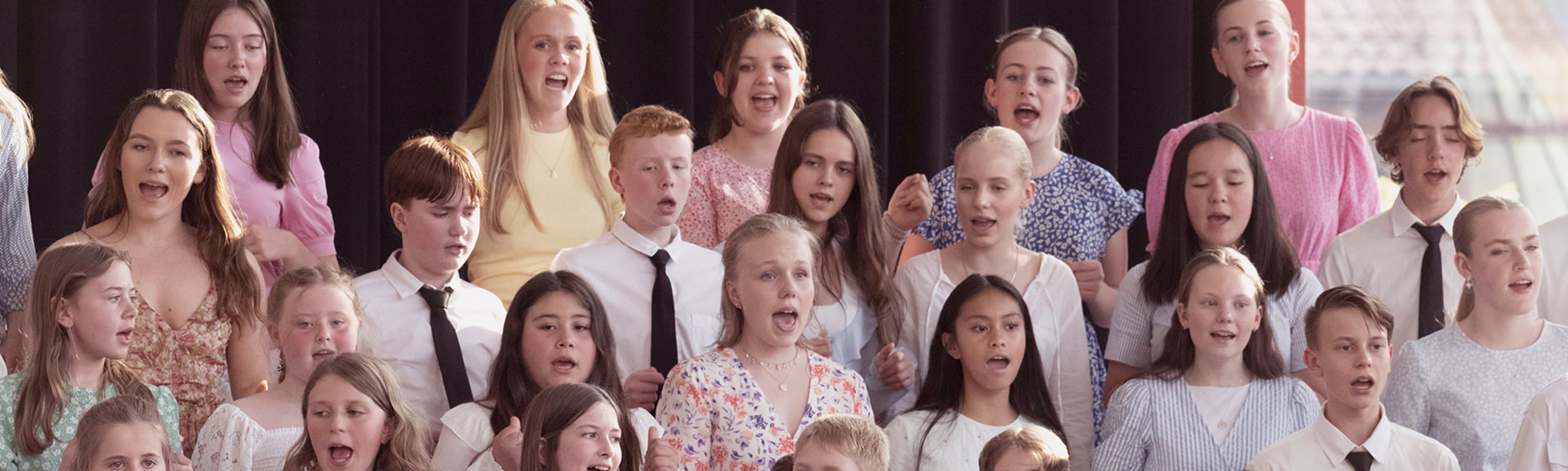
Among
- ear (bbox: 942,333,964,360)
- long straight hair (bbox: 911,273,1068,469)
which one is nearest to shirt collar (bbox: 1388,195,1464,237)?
long straight hair (bbox: 911,273,1068,469)

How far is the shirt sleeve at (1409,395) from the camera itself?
123 inches

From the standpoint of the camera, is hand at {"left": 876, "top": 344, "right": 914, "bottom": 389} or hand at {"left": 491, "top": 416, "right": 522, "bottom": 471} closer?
hand at {"left": 491, "top": 416, "right": 522, "bottom": 471}

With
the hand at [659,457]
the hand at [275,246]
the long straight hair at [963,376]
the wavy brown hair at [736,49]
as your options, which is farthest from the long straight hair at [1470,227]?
the hand at [275,246]

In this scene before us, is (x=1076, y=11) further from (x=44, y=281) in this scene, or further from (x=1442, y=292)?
(x=44, y=281)

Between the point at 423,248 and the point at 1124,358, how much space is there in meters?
→ 1.36

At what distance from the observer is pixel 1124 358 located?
10.8 feet

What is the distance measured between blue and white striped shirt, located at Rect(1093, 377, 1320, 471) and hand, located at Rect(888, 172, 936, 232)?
24.1 inches

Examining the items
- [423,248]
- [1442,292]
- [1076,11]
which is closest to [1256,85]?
[1442,292]

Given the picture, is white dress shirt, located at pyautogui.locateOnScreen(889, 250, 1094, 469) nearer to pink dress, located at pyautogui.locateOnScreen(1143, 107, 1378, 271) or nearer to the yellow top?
pink dress, located at pyautogui.locateOnScreen(1143, 107, 1378, 271)

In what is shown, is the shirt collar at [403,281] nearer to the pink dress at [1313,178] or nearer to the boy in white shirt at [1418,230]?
the pink dress at [1313,178]

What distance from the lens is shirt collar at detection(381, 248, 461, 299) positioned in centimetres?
313

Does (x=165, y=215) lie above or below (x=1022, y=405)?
above

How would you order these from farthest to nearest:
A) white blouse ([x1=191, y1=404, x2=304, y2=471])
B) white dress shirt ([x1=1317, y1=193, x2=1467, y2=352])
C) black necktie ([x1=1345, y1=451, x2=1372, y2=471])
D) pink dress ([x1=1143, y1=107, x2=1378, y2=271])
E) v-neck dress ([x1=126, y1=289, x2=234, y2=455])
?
pink dress ([x1=1143, y1=107, x2=1378, y2=271]), white dress shirt ([x1=1317, y1=193, x2=1467, y2=352]), v-neck dress ([x1=126, y1=289, x2=234, y2=455]), black necktie ([x1=1345, y1=451, x2=1372, y2=471]), white blouse ([x1=191, y1=404, x2=304, y2=471])

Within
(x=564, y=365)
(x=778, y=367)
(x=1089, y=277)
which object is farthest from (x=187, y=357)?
(x=1089, y=277)
